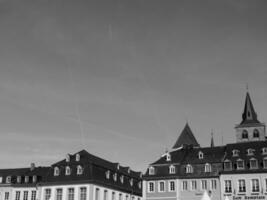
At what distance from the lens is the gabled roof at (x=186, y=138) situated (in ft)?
329

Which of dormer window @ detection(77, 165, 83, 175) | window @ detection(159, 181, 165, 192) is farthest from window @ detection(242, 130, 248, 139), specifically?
dormer window @ detection(77, 165, 83, 175)

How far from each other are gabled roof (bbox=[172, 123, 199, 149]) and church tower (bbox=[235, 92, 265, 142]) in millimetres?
12410

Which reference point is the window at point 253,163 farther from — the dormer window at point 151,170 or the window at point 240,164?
the dormer window at point 151,170

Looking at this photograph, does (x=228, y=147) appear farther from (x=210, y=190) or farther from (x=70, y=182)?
(x=70, y=182)

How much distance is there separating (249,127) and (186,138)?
1722cm

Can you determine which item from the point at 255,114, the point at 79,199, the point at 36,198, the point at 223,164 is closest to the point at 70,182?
the point at 79,199

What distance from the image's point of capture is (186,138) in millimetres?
101312

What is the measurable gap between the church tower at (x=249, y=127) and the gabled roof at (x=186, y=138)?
12.4 meters

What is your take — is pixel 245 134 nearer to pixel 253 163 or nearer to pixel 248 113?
pixel 248 113

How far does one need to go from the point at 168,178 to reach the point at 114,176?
1202cm

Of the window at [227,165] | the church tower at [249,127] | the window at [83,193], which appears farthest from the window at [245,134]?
the window at [83,193]

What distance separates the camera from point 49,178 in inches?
2835

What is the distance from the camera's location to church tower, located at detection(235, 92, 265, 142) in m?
104

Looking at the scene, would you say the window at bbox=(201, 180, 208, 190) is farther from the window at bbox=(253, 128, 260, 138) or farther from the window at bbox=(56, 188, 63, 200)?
the window at bbox=(253, 128, 260, 138)
